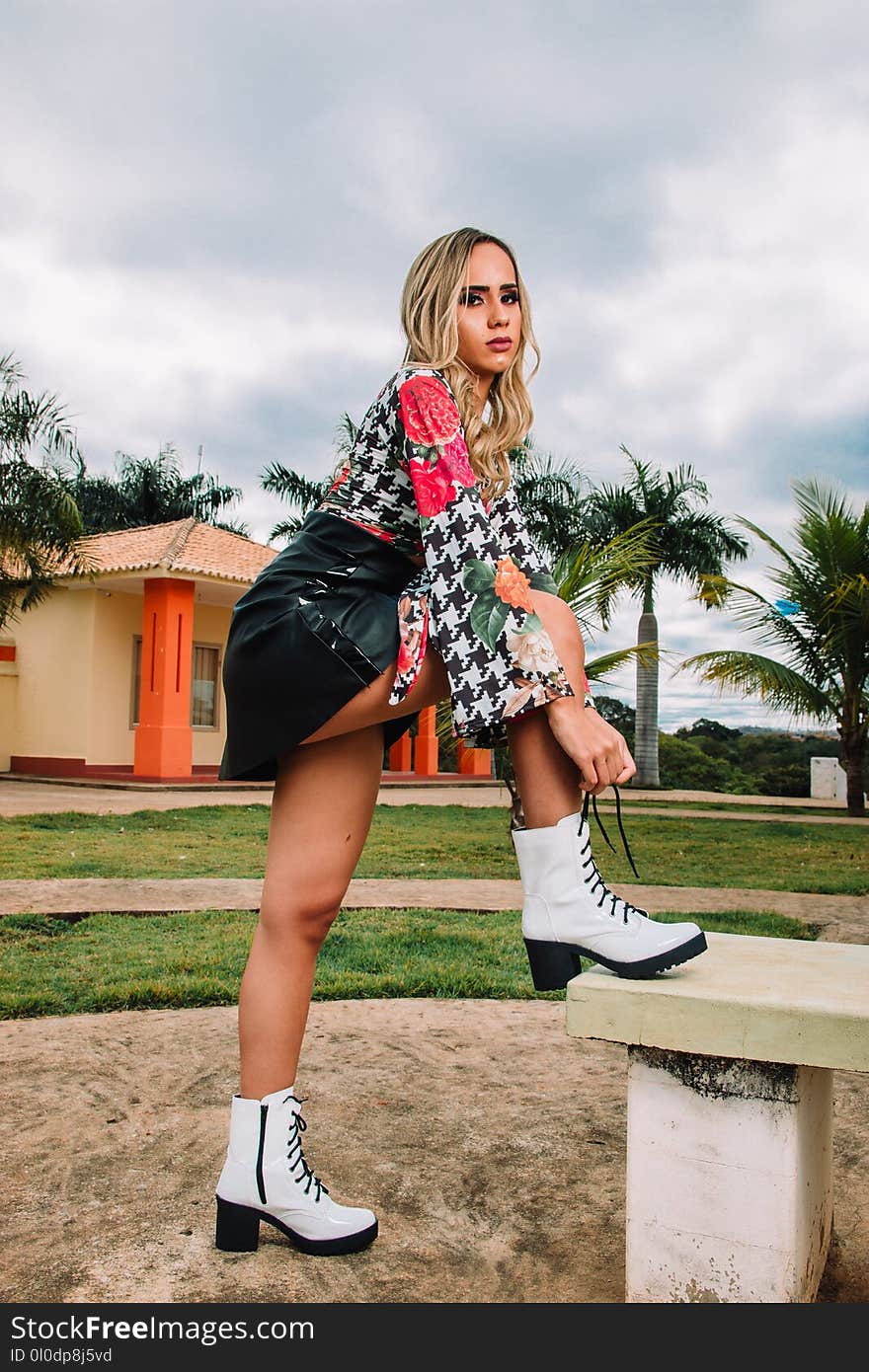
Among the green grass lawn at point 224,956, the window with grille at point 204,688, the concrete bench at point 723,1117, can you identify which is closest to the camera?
the concrete bench at point 723,1117

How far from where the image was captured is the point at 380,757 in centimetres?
196

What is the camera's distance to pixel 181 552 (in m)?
17.6

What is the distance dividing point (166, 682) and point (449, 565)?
15.7 metres

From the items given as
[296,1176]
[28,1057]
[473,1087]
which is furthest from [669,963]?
[28,1057]

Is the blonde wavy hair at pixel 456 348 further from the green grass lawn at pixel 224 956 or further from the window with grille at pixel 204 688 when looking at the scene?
the window with grille at pixel 204 688

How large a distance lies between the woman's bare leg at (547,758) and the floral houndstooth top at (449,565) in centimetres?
5

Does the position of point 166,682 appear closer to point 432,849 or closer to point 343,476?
point 432,849

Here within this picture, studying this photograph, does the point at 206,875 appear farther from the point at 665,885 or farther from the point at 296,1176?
the point at 296,1176

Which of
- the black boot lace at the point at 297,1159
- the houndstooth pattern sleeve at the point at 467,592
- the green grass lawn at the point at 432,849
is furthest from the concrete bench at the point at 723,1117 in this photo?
the green grass lawn at the point at 432,849

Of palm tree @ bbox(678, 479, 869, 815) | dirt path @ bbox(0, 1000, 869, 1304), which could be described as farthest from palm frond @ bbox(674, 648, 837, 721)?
dirt path @ bbox(0, 1000, 869, 1304)

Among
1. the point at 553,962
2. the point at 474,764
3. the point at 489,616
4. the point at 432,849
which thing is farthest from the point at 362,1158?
the point at 474,764

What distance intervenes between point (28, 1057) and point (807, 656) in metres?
13.2

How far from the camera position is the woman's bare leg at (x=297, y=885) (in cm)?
185

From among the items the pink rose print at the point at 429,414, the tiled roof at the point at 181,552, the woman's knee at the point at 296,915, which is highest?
the tiled roof at the point at 181,552
